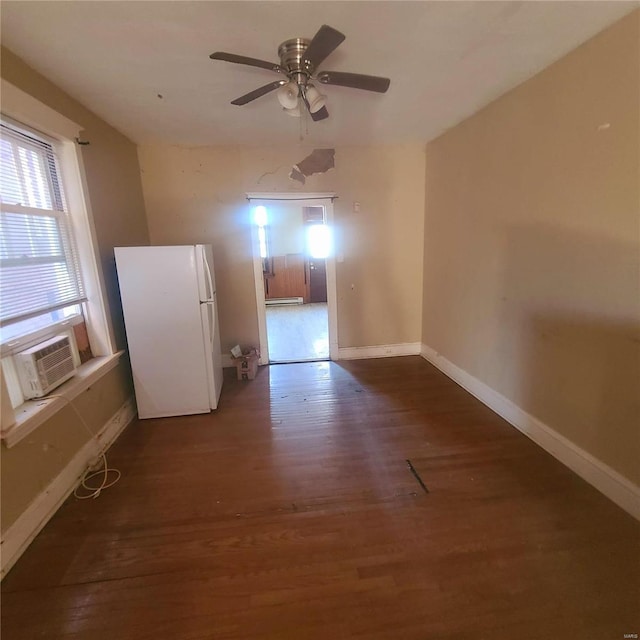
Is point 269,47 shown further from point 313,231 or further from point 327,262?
Answer: point 313,231

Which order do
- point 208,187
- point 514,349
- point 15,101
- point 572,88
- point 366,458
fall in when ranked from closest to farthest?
point 15,101 < point 572,88 < point 366,458 < point 514,349 < point 208,187

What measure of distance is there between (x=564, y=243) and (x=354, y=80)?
1532 mm

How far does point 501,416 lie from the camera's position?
2.55 m

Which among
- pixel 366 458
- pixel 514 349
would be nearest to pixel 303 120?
pixel 514 349

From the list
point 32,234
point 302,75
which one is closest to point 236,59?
point 302,75

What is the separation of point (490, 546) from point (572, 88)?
245 cm

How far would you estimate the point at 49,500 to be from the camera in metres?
1.75

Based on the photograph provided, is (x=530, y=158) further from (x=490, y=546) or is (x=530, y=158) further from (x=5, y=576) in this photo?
(x=5, y=576)

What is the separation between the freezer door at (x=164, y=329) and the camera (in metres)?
2.49

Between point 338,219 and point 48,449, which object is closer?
point 48,449

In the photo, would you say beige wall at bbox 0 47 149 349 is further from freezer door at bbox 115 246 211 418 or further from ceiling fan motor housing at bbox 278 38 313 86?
ceiling fan motor housing at bbox 278 38 313 86

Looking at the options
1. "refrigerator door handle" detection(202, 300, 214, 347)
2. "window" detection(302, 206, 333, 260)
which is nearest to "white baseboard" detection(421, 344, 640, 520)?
"refrigerator door handle" detection(202, 300, 214, 347)

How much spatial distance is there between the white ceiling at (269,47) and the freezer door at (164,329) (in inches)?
42.0

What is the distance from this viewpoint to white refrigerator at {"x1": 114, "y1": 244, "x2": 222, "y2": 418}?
8.18 ft
